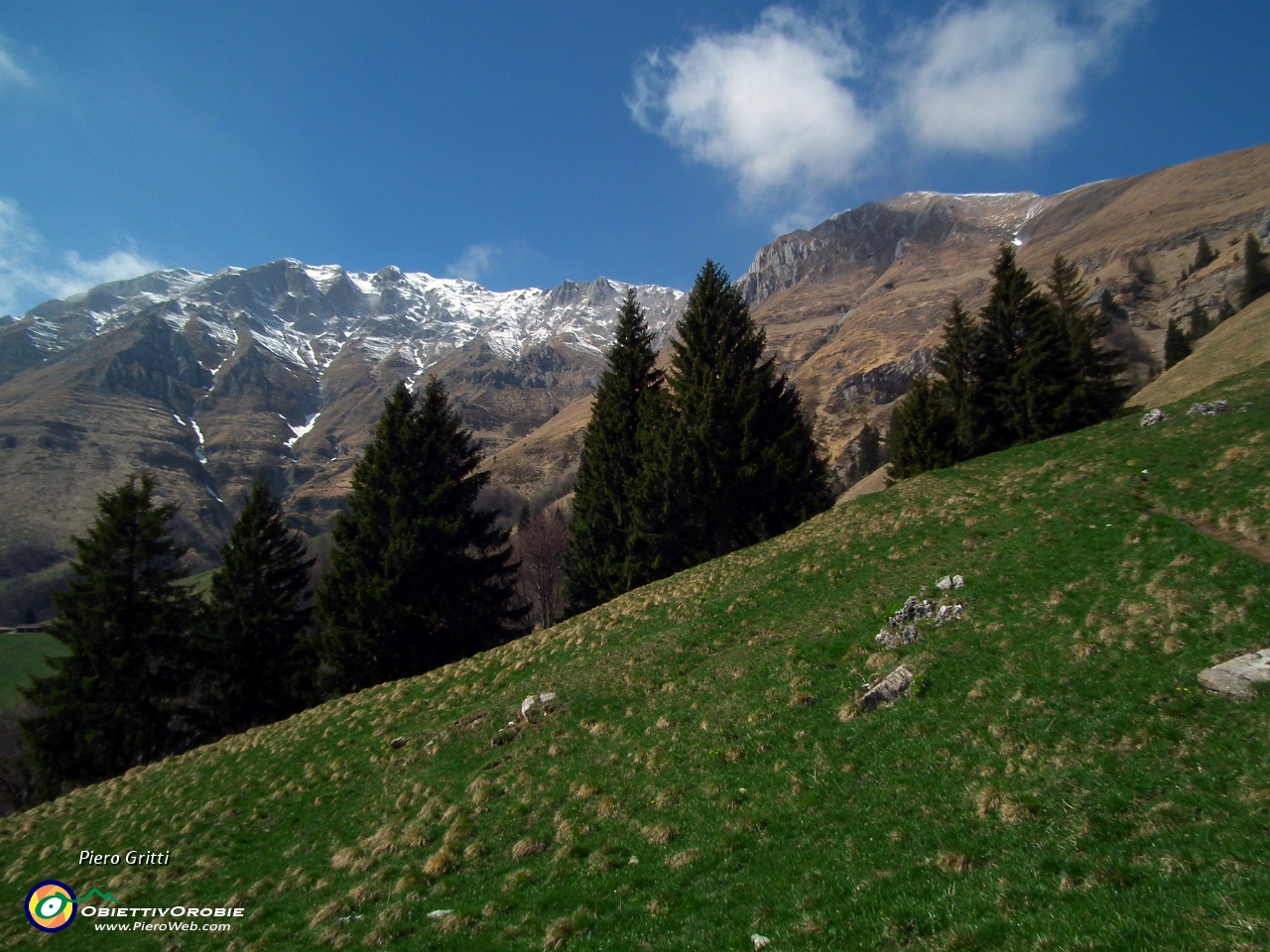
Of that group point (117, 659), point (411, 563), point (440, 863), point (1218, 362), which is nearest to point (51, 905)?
point (440, 863)

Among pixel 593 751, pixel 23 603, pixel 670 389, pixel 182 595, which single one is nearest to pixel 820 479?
pixel 670 389

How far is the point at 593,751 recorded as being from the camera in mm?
16234

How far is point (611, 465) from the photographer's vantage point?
139 feet

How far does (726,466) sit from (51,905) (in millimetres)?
32334

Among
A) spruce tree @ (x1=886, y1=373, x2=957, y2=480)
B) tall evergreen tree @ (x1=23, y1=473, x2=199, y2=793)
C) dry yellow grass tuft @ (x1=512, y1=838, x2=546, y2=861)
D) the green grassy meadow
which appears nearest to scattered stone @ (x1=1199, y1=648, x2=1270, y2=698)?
dry yellow grass tuft @ (x1=512, y1=838, x2=546, y2=861)

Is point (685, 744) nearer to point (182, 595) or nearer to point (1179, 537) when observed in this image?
point (1179, 537)

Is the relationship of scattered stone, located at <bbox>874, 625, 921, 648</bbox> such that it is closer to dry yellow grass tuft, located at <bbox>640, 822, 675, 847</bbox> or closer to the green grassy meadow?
dry yellow grass tuft, located at <bbox>640, 822, 675, 847</bbox>

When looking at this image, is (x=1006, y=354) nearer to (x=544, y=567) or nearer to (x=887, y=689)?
(x=887, y=689)

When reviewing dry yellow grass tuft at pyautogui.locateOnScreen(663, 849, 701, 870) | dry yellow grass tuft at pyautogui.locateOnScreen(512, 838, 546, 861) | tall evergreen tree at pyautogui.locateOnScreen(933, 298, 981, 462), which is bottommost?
dry yellow grass tuft at pyautogui.locateOnScreen(512, 838, 546, 861)

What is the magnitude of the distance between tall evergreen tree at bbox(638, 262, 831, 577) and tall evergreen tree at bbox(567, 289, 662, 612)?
10.3 ft

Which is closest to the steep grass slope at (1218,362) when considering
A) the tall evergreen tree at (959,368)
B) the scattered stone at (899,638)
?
the tall evergreen tree at (959,368)

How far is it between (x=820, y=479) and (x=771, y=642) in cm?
2053

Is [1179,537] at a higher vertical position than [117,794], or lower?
higher

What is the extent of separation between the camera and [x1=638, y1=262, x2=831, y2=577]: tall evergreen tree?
3716cm
